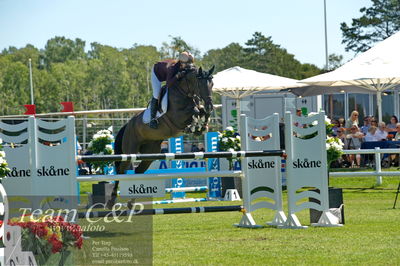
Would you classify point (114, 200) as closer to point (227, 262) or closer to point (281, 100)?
point (227, 262)

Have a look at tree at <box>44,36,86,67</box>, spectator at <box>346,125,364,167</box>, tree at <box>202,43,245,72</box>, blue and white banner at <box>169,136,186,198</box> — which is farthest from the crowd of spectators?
tree at <box>44,36,86,67</box>

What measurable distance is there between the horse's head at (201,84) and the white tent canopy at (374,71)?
9233mm

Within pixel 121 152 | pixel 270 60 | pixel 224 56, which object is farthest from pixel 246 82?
pixel 224 56

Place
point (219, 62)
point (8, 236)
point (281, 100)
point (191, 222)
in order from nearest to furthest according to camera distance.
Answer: point (8, 236) → point (191, 222) → point (281, 100) → point (219, 62)

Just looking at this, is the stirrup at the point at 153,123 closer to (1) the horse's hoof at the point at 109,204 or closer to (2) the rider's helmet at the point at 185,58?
(2) the rider's helmet at the point at 185,58

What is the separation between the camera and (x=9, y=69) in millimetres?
84188

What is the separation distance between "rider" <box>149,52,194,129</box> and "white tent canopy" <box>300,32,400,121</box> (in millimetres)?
8965

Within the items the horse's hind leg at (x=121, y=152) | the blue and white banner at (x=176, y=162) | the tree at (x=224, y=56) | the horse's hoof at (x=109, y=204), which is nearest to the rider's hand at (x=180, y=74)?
the horse's hind leg at (x=121, y=152)

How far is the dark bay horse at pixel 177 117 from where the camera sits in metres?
10.7

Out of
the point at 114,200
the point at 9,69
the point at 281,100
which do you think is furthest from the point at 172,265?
the point at 9,69

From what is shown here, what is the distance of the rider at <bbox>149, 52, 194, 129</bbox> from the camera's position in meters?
10.9

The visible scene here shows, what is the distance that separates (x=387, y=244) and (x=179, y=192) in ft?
27.8

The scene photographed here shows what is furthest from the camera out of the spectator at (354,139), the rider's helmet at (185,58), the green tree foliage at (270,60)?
the green tree foliage at (270,60)

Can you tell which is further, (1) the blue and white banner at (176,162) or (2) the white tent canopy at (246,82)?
(2) the white tent canopy at (246,82)
